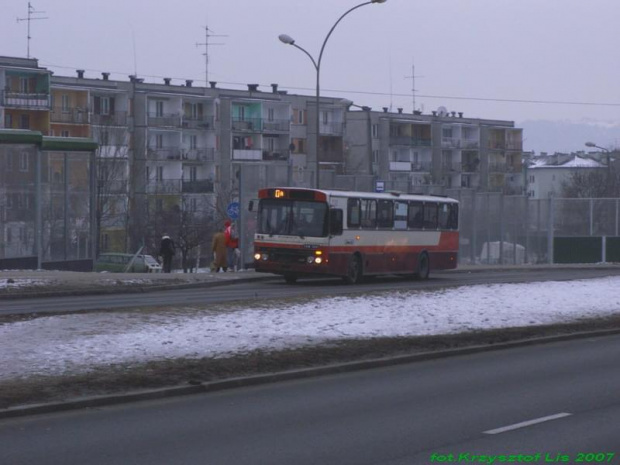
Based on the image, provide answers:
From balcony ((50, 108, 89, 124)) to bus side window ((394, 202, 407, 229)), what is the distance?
51133 mm

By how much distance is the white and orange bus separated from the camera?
1225 inches

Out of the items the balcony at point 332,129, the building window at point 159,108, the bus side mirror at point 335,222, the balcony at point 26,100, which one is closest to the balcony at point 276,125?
the balcony at point 332,129

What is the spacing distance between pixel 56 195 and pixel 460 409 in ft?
88.1

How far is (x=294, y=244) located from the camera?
1229 inches

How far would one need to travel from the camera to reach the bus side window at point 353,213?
31969 mm

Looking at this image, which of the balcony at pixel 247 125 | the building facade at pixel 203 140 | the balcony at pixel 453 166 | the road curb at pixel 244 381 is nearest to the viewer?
the road curb at pixel 244 381

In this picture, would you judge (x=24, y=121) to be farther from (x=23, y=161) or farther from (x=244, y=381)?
(x=244, y=381)

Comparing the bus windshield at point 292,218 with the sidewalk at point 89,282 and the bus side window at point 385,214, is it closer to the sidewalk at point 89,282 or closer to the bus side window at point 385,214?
the sidewalk at point 89,282

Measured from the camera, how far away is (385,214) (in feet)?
111

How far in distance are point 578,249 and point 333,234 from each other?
1093 inches

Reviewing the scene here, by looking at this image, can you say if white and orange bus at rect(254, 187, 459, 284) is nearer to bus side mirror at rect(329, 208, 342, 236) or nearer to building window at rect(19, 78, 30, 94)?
bus side mirror at rect(329, 208, 342, 236)

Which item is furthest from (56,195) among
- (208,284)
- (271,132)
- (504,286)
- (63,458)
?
(271,132)

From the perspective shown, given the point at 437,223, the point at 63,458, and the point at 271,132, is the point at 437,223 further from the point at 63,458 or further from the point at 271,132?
the point at 271,132

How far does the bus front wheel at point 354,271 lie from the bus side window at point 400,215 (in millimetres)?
2539
